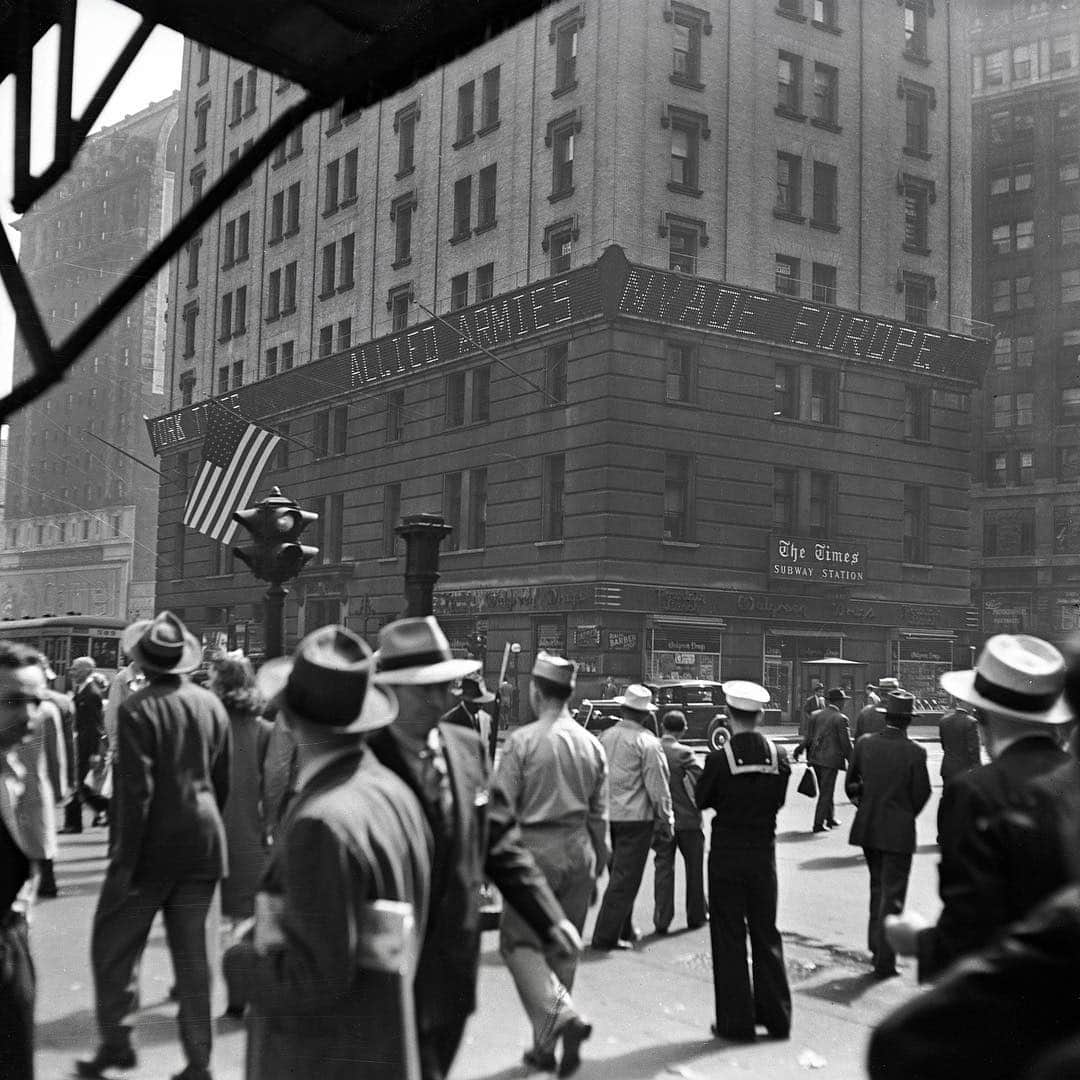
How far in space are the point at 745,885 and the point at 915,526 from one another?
32.4 meters

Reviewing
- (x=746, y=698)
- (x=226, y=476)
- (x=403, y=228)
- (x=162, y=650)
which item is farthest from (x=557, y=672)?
(x=403, y=228)

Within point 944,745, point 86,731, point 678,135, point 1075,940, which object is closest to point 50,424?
point 678,135

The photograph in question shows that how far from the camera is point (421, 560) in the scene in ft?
37.9

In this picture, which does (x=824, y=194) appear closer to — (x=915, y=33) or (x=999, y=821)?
(x=915, y=33)

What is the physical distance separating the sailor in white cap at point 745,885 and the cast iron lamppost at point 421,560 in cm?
451

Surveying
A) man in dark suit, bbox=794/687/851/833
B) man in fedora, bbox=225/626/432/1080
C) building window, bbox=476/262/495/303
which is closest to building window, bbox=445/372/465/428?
building window, bbox=476/262/495/303

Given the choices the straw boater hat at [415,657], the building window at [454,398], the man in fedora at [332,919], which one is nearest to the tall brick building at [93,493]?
the building window at [454,398]

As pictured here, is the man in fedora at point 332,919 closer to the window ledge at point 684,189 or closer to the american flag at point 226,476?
the american flag at point 226,476

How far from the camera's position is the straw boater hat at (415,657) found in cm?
379

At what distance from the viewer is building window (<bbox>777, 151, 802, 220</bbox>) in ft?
113

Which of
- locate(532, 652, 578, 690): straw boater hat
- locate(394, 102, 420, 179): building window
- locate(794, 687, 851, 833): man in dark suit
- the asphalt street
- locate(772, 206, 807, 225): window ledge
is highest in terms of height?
locate(394, 102, 420, 179): building window

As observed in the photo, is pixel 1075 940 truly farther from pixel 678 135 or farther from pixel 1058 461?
pixel 1058 461

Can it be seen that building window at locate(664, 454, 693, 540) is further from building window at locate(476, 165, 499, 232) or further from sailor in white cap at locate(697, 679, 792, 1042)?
sailor in white cap at locate(697, 679, 792, 1042)

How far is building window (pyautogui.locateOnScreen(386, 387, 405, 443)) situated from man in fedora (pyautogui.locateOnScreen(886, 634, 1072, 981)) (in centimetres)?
3329
